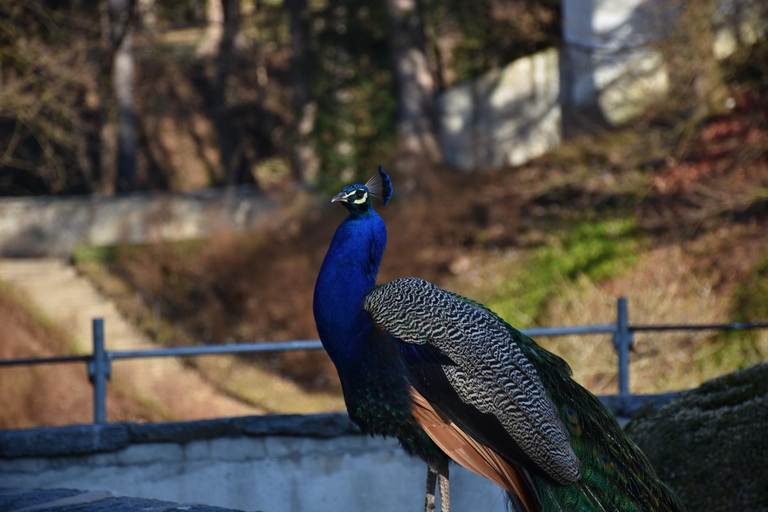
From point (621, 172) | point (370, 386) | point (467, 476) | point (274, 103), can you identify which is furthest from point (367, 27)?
point (370, 386)

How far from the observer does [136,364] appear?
10391 mm

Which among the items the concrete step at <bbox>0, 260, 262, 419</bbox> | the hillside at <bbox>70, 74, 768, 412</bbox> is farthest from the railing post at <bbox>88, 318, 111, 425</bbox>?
the concrete step at <bbox>0, 260, 262, 419</bbox>

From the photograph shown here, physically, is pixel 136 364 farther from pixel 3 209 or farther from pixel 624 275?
pixel 624 275

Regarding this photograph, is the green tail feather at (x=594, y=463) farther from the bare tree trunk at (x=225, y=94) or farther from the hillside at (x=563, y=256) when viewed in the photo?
the bare tree trunk at (x=225, y=94)

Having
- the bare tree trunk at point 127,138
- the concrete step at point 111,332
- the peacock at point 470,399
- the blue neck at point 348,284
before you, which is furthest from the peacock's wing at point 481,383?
the bare tree trunk at point 127,138

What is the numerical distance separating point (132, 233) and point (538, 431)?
11.5 m

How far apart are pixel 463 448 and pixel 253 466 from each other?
61.6 inches

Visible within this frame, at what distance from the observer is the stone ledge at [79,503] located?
2.91 meters

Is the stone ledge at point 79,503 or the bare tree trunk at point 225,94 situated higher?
the bare tree trunk at point 225,94

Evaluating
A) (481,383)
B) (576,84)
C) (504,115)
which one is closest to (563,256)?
(576,84)

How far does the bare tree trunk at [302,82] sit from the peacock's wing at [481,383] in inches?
467

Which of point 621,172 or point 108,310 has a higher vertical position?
point 621,172

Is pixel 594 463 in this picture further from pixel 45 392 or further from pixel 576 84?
pixel 576 84

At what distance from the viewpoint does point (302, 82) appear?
1573cm
